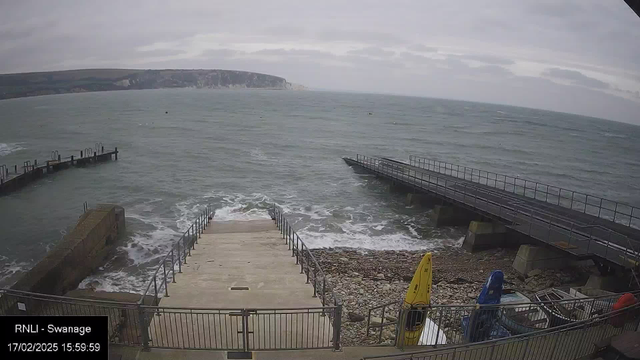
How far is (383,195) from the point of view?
3353 centimetres

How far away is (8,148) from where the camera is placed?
5138 cm

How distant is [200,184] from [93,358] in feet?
106

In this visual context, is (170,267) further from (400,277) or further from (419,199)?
(419,199)

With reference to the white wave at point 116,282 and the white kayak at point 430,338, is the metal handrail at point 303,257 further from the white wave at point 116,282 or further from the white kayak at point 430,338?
the white wave at point 116,282

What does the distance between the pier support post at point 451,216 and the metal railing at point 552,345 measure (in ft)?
57.6

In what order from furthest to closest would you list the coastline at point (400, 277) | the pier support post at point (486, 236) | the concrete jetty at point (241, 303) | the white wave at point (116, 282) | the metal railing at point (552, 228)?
1. the pier support post at point (486, 236)
2. the white wave at point (116, 282)
3. the metal railing at point (552, 228)
4. the coastline at point (400, 277)
5. the concrete jetty at point (241, 303)

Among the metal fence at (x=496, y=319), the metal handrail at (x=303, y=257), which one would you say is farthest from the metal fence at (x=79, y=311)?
the metal fence at (x=496, y=319)

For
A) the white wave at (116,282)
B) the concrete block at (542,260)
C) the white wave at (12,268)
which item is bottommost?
the white wave at (12,268)

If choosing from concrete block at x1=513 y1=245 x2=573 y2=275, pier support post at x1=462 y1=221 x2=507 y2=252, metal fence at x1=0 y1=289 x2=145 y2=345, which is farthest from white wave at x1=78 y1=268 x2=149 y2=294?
concrete block at x1=513 y1=245 x2=573 y2=275

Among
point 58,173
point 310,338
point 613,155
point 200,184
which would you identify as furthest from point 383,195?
point 613,155

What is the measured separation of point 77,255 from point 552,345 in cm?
1802

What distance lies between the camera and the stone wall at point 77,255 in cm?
1506

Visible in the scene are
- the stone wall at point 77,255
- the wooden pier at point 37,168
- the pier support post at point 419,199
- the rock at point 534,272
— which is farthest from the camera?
the wooden pier at point 37,168

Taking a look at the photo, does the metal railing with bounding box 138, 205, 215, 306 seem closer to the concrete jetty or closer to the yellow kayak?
the concrete jetty
